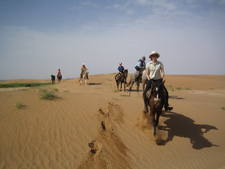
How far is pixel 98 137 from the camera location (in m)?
5.68

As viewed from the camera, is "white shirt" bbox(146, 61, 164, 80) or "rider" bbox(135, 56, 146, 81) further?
"rider" bbox(135, 56, 146, 81)

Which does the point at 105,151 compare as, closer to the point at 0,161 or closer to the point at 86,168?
the point at 86,168

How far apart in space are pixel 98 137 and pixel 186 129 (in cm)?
431

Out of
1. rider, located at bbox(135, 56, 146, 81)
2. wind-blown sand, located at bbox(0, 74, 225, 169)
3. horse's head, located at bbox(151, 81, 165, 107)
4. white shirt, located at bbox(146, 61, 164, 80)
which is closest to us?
wind-blown sand, located at bbox(0, 74, 225, 169)

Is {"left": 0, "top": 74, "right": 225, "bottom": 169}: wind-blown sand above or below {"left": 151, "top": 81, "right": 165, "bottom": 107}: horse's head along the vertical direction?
below

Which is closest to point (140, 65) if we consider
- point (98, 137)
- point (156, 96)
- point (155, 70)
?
point (155, 70)

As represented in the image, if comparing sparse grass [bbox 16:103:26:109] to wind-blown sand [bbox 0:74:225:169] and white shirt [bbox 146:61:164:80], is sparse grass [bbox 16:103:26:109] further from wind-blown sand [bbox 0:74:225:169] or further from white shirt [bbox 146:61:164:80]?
white shirt [bbox 146:61:164:80]

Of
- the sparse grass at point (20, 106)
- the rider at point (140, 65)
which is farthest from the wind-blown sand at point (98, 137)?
the rider at point (140, 65)

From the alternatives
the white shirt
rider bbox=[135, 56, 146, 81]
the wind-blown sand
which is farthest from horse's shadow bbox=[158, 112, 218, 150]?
rider bbox=[135, 56, 146, 81]

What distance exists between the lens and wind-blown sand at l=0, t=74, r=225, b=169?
4.56 meters

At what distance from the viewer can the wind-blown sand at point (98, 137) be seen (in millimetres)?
4559

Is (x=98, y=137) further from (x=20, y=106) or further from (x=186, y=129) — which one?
(x=186, y=129)

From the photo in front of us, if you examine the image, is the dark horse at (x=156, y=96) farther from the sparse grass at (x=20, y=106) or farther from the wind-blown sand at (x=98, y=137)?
the sparse grass at (x=20, y=106)

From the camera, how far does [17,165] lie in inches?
161
